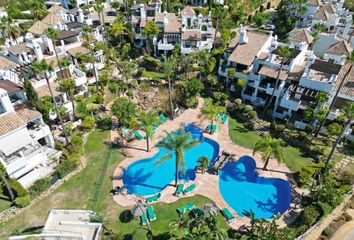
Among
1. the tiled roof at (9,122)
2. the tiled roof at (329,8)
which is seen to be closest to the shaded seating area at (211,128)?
the tiled roof at (9,122)

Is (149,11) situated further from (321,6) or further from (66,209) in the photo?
(66,209)

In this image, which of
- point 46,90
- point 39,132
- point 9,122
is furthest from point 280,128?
point 9,122

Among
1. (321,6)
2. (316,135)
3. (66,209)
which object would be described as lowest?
(66,209)

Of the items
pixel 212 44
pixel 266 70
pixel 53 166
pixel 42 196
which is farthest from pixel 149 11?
pixel 42 196

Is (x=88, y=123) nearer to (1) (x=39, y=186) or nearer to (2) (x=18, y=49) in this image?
(1) (x=39, y=186)

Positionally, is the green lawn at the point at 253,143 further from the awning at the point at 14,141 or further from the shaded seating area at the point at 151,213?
the awning at the point at 14,141

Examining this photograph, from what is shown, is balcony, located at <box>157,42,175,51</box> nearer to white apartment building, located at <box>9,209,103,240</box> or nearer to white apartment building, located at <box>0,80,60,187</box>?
white apartment building, located at <box>0,80,60,187</box>
